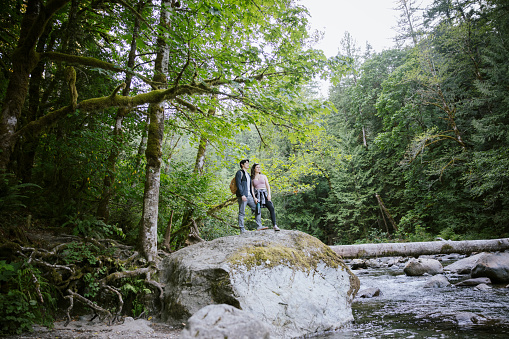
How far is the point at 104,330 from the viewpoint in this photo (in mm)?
3904

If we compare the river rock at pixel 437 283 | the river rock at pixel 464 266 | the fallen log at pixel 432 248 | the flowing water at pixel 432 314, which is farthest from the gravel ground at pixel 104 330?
the river rock at pixel 464 266

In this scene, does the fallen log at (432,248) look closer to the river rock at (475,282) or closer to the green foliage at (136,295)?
the river rock at (475,282)

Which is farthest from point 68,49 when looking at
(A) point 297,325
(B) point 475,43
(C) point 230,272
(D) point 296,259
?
(B) point 475,43

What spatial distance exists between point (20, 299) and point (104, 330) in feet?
3.92

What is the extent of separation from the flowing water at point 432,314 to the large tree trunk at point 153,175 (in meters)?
3.84

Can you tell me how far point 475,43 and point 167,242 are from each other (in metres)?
23.3

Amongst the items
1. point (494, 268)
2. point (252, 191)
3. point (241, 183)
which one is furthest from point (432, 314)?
point (241, 183)

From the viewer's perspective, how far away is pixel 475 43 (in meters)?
17.9

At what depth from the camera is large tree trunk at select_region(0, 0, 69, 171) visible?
4.60 metres

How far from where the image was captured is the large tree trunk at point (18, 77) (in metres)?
4.60

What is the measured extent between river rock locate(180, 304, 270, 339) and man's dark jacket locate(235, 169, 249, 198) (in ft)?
14.7

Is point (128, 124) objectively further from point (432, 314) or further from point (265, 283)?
point (432, 314)

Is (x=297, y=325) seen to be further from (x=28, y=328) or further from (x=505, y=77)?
(x=505, y=77)

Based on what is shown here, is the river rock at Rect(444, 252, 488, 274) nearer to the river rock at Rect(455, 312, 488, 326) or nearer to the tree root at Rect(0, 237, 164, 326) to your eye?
the river rock at Rect(455, 312, 488, 326)
